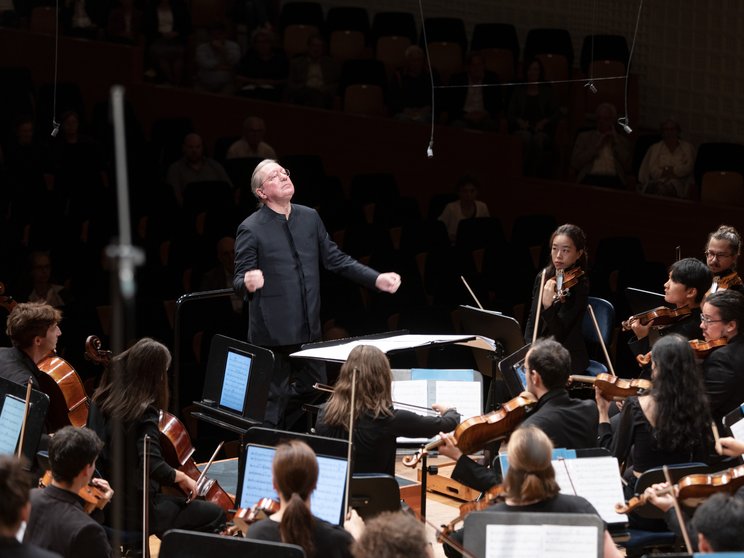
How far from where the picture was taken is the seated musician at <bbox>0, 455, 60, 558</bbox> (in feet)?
9.67

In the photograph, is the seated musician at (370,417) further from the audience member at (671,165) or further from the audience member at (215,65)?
the audience member at (215,65)

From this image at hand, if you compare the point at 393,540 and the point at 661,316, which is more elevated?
the point at 661,316

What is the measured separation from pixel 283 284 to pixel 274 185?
1.50 ft

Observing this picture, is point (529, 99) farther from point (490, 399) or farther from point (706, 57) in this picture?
point (490, 399)

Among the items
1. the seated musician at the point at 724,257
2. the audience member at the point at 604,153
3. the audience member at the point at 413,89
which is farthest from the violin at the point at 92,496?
the audience member at the point at 413,89

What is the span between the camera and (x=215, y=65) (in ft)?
33.9

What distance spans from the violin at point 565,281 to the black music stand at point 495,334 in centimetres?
41

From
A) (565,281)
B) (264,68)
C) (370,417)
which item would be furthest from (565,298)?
(264,68)

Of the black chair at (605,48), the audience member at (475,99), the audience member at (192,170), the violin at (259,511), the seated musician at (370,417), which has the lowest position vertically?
the violin at (259,511)

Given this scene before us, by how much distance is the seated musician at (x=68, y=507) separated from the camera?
3602mm

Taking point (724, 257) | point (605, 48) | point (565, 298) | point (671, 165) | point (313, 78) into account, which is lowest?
point (565, 298)

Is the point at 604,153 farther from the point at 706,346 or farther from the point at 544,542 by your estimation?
the point at 544,542

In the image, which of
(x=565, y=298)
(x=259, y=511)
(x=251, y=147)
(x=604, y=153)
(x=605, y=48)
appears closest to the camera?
(x=259, y=511)

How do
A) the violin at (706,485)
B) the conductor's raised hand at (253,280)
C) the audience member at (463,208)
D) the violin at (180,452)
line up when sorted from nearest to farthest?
→ the violin at (706,485), the violin at (180,452), the conductor's raised hand at (253,280), the audience member at (463,208)
